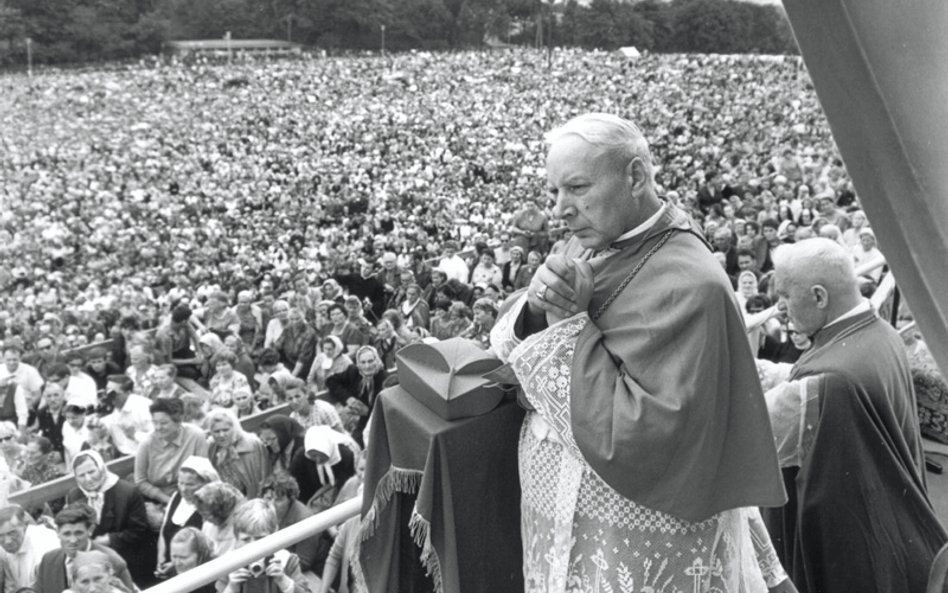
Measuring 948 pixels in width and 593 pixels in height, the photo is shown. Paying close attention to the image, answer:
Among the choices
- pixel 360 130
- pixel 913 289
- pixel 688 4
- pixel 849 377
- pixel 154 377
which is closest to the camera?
pixel 913 289

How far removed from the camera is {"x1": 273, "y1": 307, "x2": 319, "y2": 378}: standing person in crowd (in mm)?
8688

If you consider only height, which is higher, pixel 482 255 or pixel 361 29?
pixel 361 29

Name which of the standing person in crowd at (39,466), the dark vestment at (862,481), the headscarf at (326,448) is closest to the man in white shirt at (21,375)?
the standing person in crowd at (39,466)

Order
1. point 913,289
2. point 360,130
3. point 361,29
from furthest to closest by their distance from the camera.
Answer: point 361,29, point 360,130, point 913,289

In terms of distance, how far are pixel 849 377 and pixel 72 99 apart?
49.4 m

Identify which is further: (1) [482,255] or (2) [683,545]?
(1) [482,255]

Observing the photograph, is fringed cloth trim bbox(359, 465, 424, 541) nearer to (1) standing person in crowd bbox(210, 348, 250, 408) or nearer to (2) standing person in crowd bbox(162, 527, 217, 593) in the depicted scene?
(2) standing person in crowd bbox(162, 527, 217, 593)

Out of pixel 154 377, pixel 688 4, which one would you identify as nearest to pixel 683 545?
pixel 154 377

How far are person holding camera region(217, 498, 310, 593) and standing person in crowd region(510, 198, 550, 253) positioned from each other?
7.77m

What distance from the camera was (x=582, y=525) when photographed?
1502 mm

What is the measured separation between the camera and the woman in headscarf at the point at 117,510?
179 inches

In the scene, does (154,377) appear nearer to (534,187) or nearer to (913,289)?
(913,289)

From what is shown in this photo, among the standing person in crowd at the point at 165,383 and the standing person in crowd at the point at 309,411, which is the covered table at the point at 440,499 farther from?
the standing person in crowd at the point at 165,383

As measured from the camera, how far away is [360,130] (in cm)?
Result: 3709
